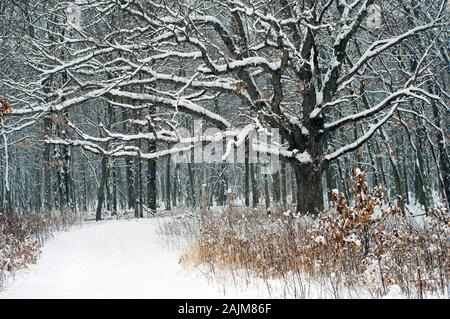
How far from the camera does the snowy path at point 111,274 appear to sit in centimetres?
540

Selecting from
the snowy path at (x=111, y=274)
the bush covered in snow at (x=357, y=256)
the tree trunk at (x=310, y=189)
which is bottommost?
the snowy path at (x=111, y=274)

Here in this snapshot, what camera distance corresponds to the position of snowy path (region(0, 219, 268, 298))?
540 cm

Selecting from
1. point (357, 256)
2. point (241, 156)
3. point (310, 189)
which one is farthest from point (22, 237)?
point (357, 256)

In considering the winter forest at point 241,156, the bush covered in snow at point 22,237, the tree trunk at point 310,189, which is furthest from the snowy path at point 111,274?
the tree trunk at point 310,189

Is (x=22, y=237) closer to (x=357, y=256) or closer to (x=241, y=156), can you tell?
(x=241, y=156)

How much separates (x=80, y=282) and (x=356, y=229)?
161 inches

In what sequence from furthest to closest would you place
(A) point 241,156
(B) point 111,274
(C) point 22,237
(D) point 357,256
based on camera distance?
1. (A) point 241,156
2. (C) point 22,237
3. (B) point 111,274
4. (D) point 357,256

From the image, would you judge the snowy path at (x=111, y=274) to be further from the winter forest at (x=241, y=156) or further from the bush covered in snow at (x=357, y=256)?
the bush covered in snow at (x=357, y=256)

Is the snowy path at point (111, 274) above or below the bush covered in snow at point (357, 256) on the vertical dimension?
below

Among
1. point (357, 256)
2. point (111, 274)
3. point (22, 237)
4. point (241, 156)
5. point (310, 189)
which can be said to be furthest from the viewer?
point (241, 156)

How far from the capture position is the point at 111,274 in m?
6.96

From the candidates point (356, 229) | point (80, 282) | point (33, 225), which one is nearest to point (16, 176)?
point (33, 225)
